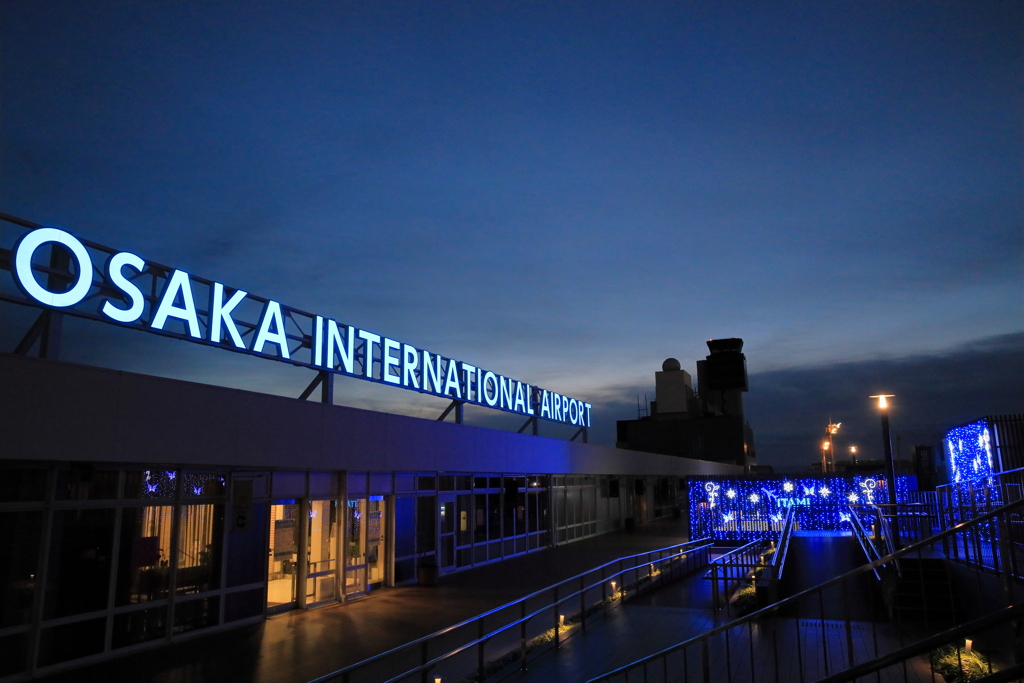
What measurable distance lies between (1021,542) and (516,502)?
1787cm

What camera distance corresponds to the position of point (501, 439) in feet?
75.7

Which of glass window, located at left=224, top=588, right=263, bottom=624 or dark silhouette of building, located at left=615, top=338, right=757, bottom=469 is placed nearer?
glass window, located at left=224, top=588, right=263, bottom=624

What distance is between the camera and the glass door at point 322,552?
15203mm

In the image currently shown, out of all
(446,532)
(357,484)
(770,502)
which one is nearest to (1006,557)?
(357,484)

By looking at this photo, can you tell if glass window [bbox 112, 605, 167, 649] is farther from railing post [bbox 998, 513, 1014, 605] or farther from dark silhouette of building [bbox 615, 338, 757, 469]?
dark silhouette of building [bbox 615, 338, 757, 469]

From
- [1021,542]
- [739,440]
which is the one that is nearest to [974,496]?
[1021,542]

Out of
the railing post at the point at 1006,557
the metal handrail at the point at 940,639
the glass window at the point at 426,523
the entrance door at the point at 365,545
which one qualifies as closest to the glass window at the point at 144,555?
the entrance door at the point at 365,545

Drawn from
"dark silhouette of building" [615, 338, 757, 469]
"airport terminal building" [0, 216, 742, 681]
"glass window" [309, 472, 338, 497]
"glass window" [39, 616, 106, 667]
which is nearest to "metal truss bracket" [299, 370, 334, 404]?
"airport terminal building" [0, 216, 742, 681]

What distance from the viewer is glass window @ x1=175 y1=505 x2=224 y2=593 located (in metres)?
12.3

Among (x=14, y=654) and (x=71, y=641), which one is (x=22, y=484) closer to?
(x=14, y=654)

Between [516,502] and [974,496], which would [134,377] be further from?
[516,502]

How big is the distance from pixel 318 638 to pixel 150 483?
156 inches

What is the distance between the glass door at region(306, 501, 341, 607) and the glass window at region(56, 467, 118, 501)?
4.86 meters

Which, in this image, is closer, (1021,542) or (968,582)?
(1021,542)
